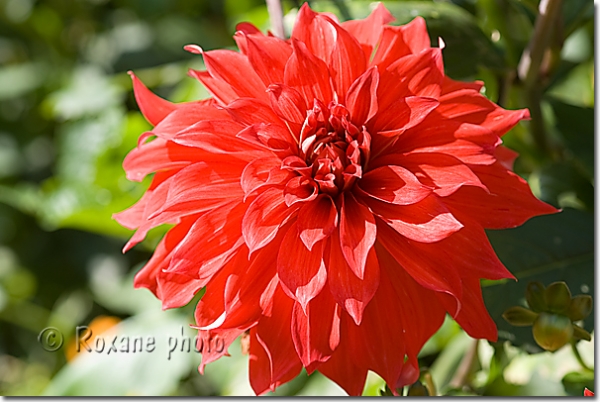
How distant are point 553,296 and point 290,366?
0.87 feet

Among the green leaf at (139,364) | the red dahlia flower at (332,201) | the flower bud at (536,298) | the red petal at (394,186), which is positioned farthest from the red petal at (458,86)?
the green leaf at (139,364)

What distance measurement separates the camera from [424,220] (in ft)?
1.64

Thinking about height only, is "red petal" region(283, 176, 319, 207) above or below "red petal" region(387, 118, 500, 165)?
below

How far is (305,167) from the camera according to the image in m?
0.54

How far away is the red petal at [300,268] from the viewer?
0.49 metres

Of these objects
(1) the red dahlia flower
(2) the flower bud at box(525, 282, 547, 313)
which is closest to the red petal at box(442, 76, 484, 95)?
(1) the red dahlia flower

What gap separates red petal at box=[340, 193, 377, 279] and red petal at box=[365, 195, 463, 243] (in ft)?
0.06

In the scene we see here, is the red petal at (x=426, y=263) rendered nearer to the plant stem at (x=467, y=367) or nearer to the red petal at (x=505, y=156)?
the red petal at (x=505, y=156)

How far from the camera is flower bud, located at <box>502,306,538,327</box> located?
0.60 m

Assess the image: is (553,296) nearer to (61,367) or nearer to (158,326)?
(158,326)

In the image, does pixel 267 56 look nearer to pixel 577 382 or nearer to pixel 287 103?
pixel 287 103

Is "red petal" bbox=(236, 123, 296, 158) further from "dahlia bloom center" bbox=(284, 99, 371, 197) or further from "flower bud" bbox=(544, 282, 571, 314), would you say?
"flower bud" bbox=(544, 282, 571, 314)

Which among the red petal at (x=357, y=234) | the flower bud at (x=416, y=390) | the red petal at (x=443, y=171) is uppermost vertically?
the red petal at (x=443, y=171)

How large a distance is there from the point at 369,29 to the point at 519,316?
0.32m
